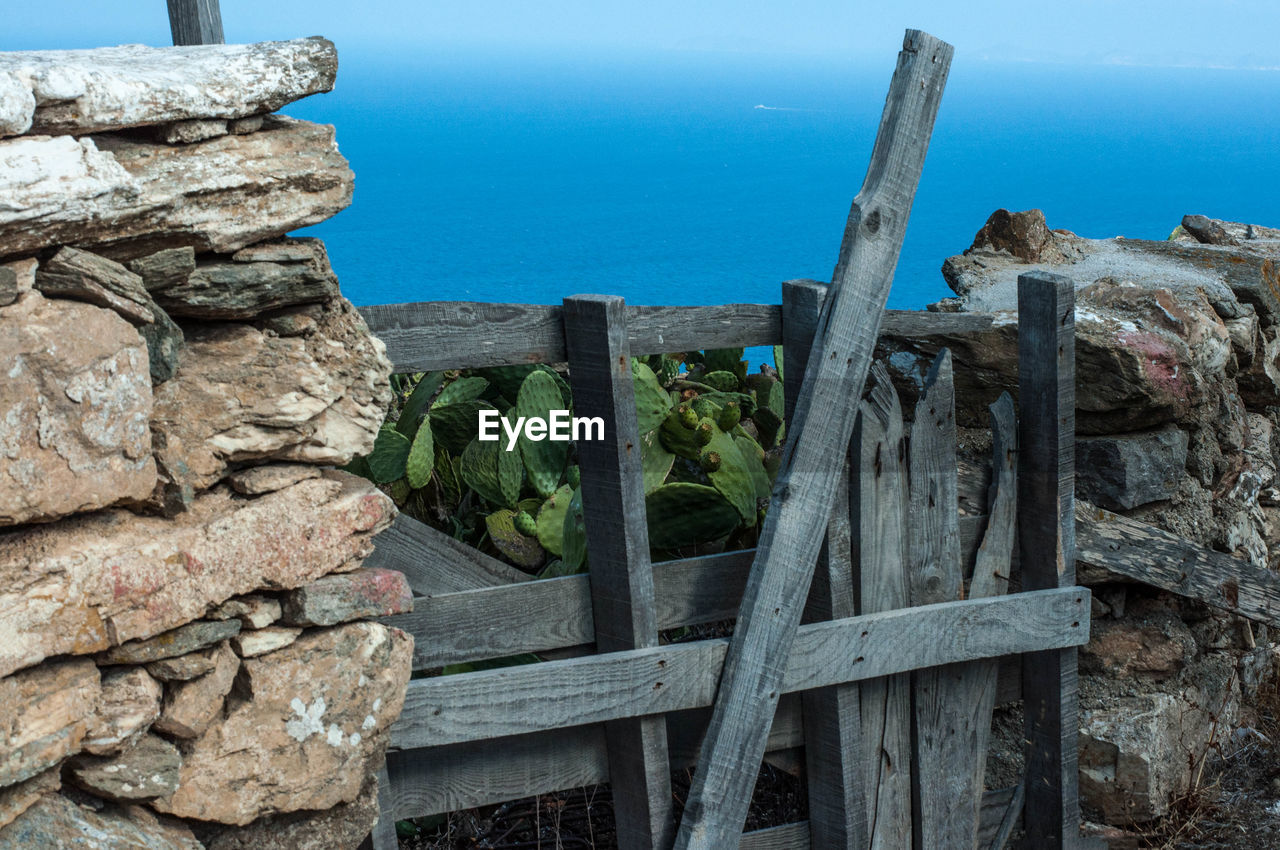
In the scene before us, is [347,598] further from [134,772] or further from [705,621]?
[705,621]

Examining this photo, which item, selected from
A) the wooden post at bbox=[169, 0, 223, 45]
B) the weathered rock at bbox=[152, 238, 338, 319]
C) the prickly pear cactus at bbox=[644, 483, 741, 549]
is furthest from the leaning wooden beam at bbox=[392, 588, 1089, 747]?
the wooden post at bbox=[169, 0, 223, 45]

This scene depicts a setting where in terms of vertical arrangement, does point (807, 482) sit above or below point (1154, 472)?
above

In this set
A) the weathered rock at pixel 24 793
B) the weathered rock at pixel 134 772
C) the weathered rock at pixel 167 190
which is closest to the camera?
the weathered rock at pixel 167 190

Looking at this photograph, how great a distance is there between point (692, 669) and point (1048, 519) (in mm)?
1052

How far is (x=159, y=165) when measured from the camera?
5.91 ft

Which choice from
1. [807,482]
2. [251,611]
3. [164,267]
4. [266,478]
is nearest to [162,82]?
[164,267]

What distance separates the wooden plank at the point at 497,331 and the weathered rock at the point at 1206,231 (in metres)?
2.81

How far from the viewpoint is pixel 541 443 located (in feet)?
10.5

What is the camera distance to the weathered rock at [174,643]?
1.84 metres

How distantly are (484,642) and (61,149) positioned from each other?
1399mm

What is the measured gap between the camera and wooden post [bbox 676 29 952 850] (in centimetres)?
268

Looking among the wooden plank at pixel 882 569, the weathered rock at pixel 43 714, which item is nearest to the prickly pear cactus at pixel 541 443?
the wooden plank at pixel 882 569

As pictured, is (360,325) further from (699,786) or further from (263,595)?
(699,786)

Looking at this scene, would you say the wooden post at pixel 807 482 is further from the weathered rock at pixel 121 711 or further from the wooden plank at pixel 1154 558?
the weathered rock at pixel 121 711
